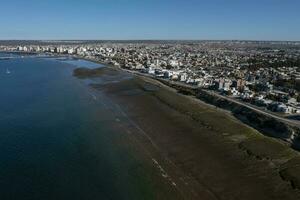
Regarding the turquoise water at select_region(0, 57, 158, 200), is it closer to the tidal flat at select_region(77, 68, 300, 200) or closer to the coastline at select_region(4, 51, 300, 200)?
the tidal flat at select_region(77, 68, 300, 200)

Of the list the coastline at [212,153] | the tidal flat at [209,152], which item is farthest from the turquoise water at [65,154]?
the coastline at [212,153]

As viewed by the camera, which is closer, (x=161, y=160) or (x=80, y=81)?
(x=161, y=160)

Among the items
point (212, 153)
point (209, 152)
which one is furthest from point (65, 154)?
point (212, 153)

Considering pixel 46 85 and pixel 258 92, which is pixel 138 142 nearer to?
pixel 258 92

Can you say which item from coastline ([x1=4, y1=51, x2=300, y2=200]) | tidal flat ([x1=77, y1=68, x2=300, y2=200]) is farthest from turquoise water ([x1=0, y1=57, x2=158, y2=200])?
coastline ([x1=4, y1=51, x2=300, y2=200])

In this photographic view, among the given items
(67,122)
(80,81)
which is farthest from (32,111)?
(80,81)

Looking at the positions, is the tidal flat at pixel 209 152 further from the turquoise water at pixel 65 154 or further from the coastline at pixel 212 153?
the turquoise water at pixel 65 154

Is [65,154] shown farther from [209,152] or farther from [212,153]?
[212,153]

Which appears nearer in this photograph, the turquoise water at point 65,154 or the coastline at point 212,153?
the turquoise water at point 65,154
